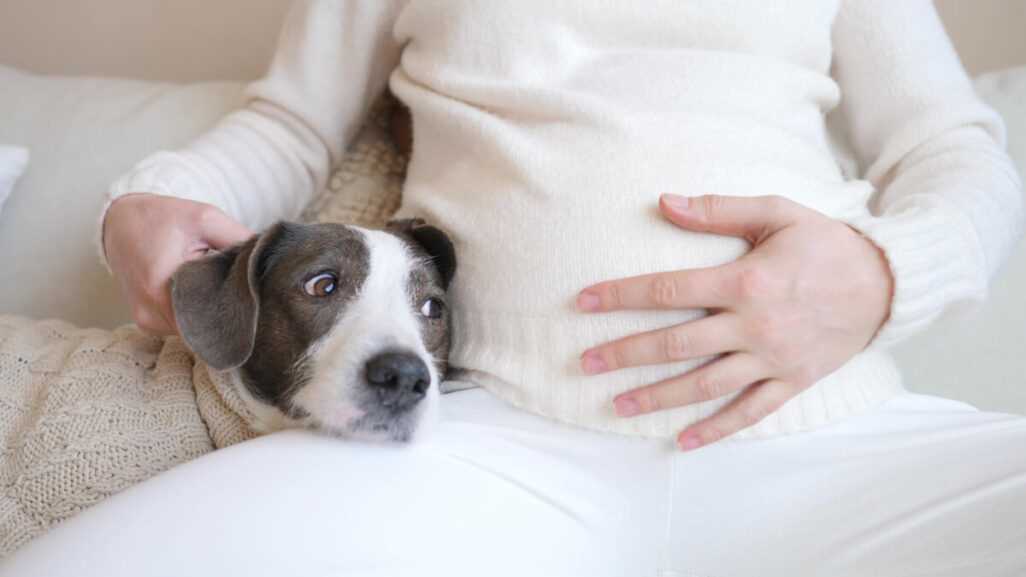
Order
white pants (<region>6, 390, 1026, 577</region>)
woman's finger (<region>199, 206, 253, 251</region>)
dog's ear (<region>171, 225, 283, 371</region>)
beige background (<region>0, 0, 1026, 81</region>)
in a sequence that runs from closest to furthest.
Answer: white pants (<region>6, 390, 1026, 577</region>)
dog's ear (<region>171, 225, 283, 371</region>)
woman's finger (<region>199, 206, 253, 251</region>)
beige background (<region>0, 0, 1026, 81</region>)

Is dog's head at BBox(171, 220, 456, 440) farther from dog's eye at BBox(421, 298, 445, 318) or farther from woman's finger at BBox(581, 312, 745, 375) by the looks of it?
woman's finger at BBox(581, 312, 745, 375)

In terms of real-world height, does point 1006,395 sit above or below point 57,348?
below

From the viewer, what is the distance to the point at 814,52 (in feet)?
3.75

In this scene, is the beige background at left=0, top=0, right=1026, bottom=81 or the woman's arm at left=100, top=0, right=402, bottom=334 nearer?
the woman's arm at left=100, top=0, right=402, bottom=334

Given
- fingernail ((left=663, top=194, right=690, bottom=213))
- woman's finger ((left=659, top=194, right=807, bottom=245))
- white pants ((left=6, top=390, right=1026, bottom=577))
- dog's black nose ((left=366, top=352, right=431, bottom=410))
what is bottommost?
white pants ((left=6, top=390, right=1026, bottom=577))

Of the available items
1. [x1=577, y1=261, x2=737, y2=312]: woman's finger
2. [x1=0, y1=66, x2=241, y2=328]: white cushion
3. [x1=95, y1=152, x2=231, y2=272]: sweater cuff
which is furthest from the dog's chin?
[x1=0, y1=66, x2=241, y2=328]: white cushion

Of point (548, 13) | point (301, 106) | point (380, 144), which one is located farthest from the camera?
point (380, 144)

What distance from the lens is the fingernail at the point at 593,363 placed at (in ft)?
2.99

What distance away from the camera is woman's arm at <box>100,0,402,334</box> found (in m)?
1.24

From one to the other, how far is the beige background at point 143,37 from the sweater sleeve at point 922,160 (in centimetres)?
138

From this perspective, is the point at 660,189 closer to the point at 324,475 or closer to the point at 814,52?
the point at 814,52

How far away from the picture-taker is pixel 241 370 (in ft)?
3.49

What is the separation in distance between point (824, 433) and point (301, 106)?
103 cm

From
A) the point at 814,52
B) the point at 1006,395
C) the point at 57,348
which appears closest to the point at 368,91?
the point at 57,348
